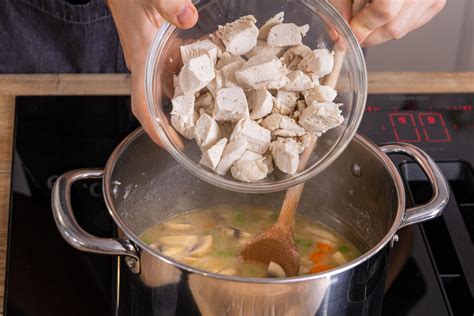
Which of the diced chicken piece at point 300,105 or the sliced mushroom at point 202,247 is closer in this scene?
the diced chicken piece at point 300,105

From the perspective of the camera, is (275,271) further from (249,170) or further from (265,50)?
(265,50)

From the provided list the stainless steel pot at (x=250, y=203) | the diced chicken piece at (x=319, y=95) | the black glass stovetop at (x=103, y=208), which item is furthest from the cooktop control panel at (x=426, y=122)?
the diced chicken piece at (x=319, y=95)

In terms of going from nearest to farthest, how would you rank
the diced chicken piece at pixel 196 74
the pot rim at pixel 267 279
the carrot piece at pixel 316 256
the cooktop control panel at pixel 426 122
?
1. the pot rim at pixel 267 279
2. the diced chicken piece at pixel 196 74
3. the carrot piece at pixel 316 256
4. the cooktop control panel at pixel 426 122

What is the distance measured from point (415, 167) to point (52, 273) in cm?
63

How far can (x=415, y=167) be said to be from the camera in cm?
145

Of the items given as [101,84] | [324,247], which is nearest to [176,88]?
[324,247]

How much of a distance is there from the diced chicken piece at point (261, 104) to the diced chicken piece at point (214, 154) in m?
0.05

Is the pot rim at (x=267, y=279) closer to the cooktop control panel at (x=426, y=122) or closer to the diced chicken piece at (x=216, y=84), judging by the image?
the diced chicken piece at (x=216, y=84)

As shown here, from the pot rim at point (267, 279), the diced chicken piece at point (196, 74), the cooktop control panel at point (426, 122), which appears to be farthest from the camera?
the cooktop control panel at point (426, 122)

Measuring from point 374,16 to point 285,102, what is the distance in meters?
0.18

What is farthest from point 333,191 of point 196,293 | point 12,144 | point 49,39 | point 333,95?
point 49,39

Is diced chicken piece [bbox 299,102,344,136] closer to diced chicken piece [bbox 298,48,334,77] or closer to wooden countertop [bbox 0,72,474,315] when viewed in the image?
diced chicken piece [bbox 298,48,334,77]

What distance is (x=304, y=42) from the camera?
1.16 metres

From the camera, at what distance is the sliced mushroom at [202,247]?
1222mm
